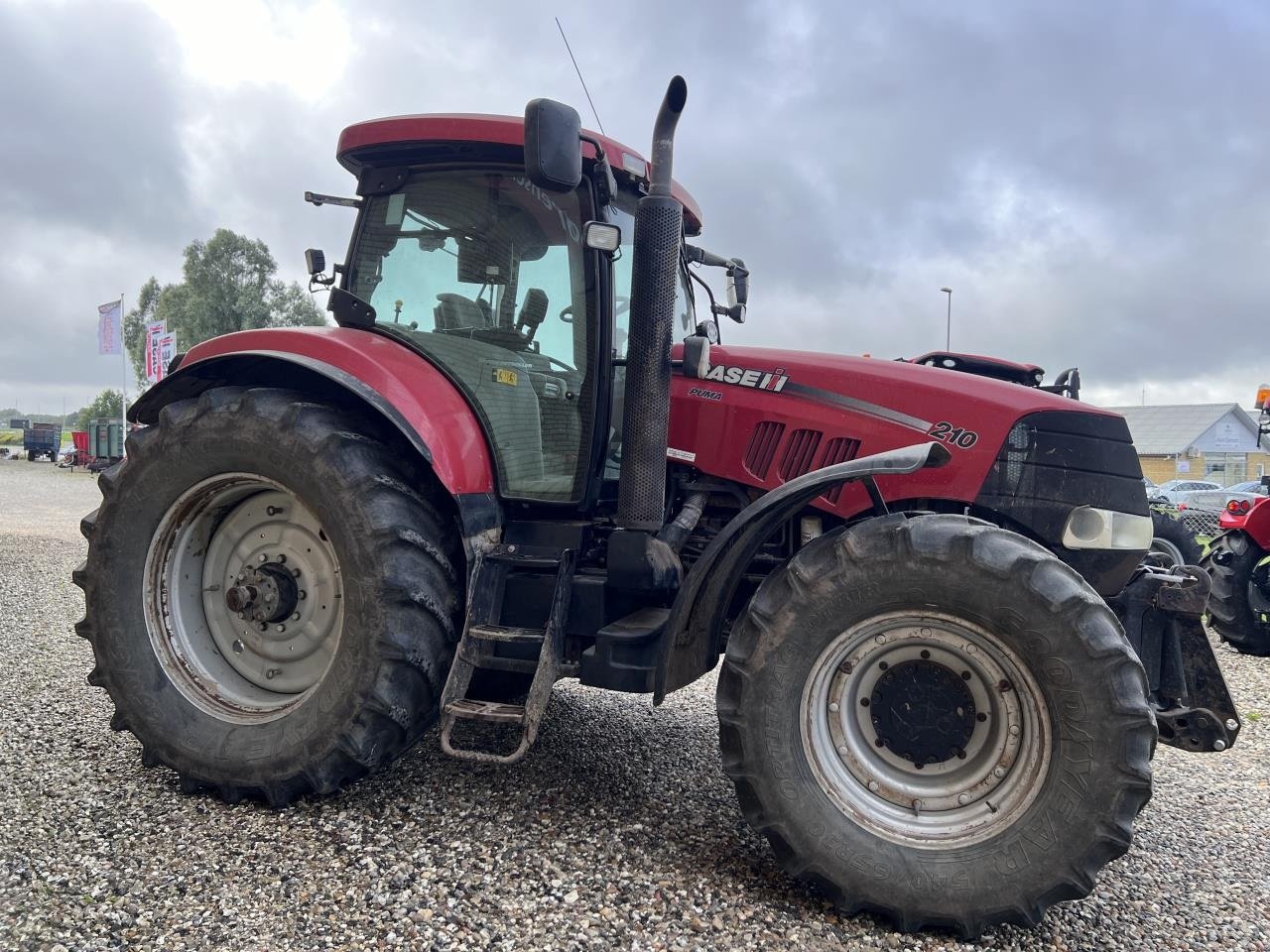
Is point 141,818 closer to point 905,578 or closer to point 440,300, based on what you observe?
point 440,300

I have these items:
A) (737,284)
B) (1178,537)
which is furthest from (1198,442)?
(737,284)

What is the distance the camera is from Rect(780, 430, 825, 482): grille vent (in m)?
3.04

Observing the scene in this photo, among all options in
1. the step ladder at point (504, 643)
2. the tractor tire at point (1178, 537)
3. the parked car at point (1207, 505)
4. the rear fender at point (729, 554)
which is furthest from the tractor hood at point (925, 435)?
the tractor tire at point (1178, 537)

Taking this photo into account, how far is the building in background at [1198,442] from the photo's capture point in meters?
38.9

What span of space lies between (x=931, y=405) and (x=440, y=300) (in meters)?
1.91

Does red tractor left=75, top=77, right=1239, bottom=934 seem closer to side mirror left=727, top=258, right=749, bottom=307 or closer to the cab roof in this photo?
the cab roof

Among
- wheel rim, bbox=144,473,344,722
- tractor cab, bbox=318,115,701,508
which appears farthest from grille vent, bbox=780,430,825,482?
wheel rim, bbox=144,473,344,722

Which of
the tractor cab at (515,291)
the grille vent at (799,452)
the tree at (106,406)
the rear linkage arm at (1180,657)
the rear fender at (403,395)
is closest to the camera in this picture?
the rear linkage arm at (1180,657)

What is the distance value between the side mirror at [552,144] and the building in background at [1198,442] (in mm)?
41053

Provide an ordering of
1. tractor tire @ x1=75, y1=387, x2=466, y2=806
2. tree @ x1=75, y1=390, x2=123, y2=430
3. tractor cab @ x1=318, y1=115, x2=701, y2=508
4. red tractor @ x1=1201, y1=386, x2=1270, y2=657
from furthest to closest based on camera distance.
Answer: tree @ x1=75, y1=390, x2=123, y2=430, red tractor @ x1=1201, y1=386, x2=1270, y2=657, tractor cab @ x1=318, y1=115, x2=701, y2=508, tractor tire @ x1=75, y1=387, x2=466, y2=806

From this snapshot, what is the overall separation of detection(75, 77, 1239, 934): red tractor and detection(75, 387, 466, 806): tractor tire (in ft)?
0.04

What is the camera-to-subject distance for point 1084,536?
280cm

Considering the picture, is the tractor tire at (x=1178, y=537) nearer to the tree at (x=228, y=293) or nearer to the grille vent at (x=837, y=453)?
the grille vent at (x=837, y=453)

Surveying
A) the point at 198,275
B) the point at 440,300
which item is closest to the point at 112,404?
the point at 198,275
